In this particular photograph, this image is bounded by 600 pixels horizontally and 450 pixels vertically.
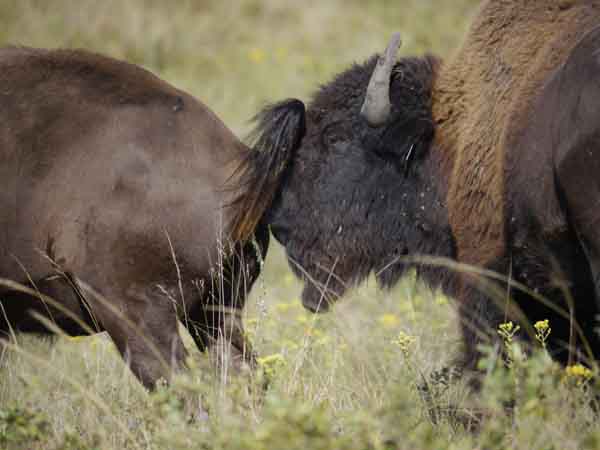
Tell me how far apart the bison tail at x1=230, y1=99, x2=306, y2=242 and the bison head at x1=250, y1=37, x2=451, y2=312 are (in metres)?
0.05

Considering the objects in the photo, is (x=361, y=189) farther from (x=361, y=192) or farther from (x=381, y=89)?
(x=381, y=89)

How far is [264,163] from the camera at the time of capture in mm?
4273

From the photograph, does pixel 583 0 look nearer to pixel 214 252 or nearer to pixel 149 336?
pixel 214 252

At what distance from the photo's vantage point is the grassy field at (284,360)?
284 centimetres

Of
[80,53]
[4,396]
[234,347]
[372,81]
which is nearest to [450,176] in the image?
[372,81]

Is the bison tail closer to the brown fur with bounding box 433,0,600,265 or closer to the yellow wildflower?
the brown fur with bounding box 433,0,600,265

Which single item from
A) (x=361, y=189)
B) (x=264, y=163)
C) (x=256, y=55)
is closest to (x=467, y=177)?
(x=361, y=189)

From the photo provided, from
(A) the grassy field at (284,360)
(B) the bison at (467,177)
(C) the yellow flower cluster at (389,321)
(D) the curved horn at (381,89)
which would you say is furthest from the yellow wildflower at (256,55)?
(D) the curved horn at (381,89)

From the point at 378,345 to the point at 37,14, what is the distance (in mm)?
9928

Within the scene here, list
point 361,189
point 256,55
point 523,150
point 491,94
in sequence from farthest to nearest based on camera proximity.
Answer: point 256,55 → point 361,189 → point 491,94 → point 523,150

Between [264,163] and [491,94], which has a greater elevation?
[491,94]

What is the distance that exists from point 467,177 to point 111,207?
5.55ft

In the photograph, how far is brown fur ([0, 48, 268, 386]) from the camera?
12.8ft

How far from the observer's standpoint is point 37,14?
13.3 meters
